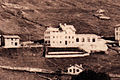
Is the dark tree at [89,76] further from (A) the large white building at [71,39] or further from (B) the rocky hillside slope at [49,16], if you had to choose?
(B) the rocky hillside slope at [49,16]

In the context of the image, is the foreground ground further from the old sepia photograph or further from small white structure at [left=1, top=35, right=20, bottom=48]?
small white structure at [left=1, top=35, right=20, bottom=48]

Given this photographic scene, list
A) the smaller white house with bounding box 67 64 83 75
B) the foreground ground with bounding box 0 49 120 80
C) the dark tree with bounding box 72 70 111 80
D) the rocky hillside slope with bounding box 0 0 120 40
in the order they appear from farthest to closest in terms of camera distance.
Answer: the rocky hillside slope with bounding box 0 0 120 40
the foreground ground with bounding box 0 49 120 80
the smaller white house with bounding box 67 64 83 75
the dark tree with bounding box 72 70 111 80

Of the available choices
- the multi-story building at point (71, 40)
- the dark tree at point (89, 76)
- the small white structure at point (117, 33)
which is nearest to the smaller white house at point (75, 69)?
the dark tree at point (89, 76)

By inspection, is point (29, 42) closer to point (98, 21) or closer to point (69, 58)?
point (69, 58)

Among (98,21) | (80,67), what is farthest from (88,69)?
(98,21)

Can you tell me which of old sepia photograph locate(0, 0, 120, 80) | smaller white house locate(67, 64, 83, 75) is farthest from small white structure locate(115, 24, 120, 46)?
smaller white house locate(67, 64, 83, 75)

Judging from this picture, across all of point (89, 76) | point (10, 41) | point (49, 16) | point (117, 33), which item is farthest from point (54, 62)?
point (117, 33)

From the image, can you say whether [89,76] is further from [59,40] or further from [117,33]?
[117,33]
